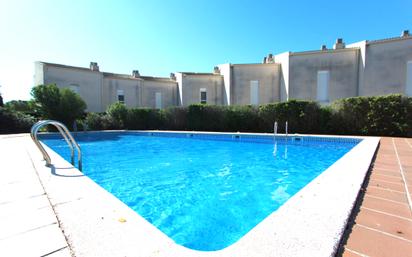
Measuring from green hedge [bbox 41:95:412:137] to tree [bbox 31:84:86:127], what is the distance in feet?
4.23

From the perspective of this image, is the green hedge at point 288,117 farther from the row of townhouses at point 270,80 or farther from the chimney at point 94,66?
the chimney at point 94,66

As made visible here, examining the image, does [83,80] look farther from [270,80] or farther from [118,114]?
[270,80]

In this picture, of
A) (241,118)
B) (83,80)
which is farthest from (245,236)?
(83,80)

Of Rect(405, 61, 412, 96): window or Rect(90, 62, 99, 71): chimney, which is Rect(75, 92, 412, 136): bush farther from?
Rect(90, 62, 99, 71): chimney

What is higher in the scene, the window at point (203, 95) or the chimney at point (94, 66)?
the chimney at point (94, 66)

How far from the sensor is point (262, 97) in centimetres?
2039

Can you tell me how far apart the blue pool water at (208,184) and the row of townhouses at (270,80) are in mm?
8611

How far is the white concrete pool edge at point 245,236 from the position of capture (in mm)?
1472

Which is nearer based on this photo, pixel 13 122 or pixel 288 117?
pixel 288 117

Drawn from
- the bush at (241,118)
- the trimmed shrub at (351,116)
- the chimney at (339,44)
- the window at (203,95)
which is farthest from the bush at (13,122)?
the chimney at (339,44)

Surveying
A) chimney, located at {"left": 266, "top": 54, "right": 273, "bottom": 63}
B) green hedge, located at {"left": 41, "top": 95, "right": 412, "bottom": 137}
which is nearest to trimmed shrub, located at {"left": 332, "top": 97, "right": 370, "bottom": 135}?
green hedge, located at {"left": 41, "top": 95, "right": 412, "bottom": 137}

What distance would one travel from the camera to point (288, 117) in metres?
13.8

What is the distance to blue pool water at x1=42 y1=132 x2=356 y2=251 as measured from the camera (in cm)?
356

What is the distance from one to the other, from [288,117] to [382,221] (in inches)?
495
